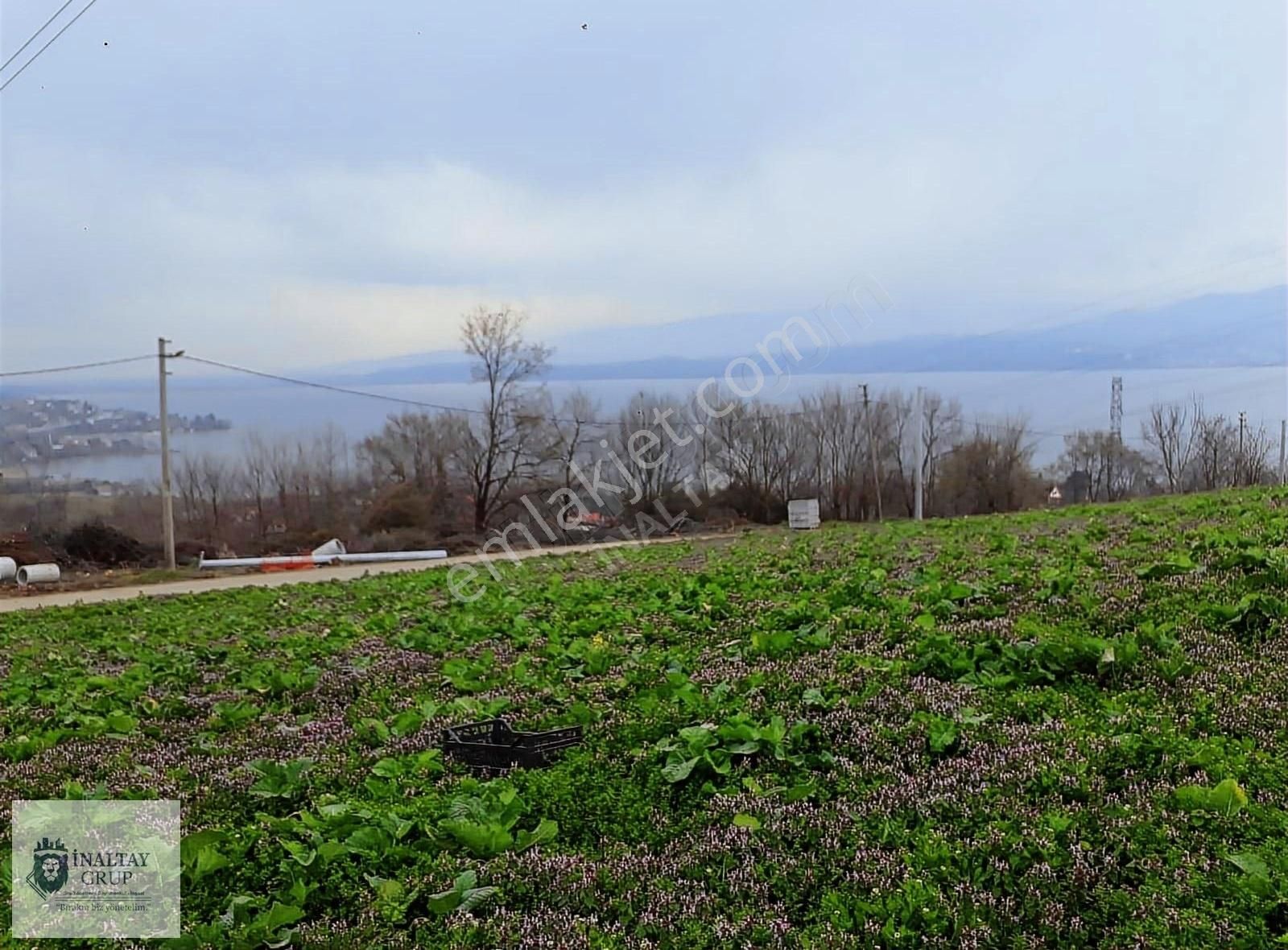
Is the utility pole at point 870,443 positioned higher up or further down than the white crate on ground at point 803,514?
higher up

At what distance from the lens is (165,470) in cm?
2108

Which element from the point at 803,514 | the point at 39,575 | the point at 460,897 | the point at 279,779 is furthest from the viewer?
the point at 803,514

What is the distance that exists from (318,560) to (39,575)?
5.47 meters

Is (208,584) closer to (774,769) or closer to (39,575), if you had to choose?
(39,575)

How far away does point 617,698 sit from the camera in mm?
4336

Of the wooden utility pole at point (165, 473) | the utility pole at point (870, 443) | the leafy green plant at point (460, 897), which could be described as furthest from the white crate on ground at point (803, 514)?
the leafy green plant at point (460, 897)

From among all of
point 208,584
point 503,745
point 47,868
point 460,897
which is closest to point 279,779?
point 47,868

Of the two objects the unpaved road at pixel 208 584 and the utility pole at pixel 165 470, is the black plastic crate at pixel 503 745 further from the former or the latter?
the utility pole at pixel 165 470

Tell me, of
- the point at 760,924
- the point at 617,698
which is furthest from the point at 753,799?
the point at 617,698

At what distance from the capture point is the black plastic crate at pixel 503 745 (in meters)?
3.70

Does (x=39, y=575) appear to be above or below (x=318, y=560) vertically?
above

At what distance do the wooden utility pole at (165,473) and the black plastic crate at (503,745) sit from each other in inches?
758

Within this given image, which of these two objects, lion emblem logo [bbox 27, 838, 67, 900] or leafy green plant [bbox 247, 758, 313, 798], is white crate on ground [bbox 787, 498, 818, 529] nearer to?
leafy green plant [bbox 247, 758, 313, 798]

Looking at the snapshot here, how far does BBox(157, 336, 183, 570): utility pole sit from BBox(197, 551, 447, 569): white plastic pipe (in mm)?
739
